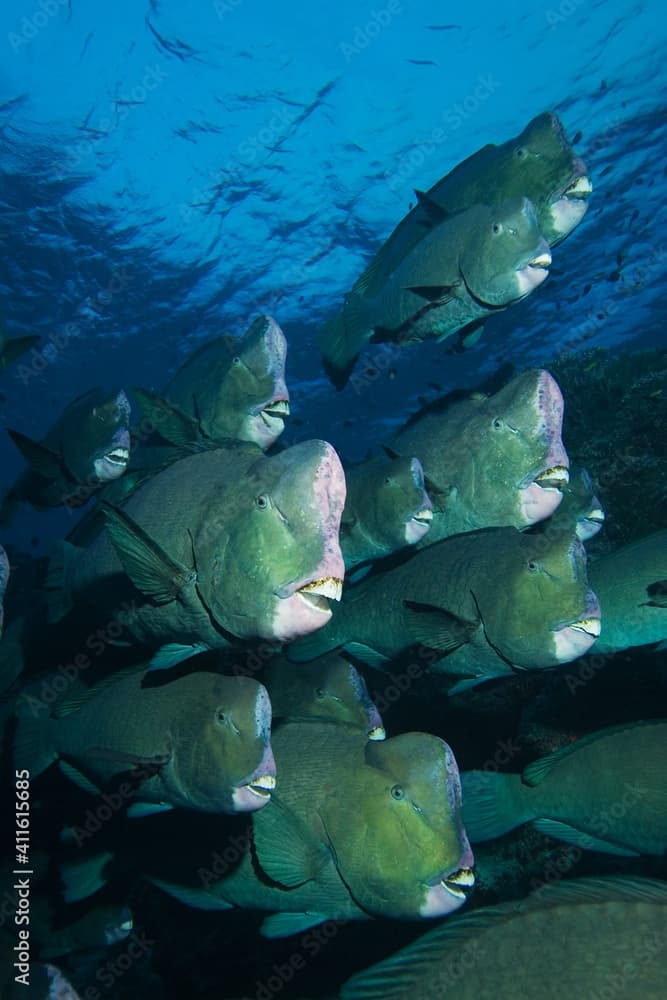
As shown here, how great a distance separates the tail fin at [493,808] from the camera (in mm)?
3258

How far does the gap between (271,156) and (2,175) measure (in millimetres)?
8194

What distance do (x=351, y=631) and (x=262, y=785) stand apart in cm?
136

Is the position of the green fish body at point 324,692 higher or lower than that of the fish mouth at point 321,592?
lower

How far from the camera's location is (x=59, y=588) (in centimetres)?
303

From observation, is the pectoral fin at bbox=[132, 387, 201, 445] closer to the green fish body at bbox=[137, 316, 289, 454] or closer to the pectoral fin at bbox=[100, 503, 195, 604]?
the green fish body at bbox=[137, 316, 289, 454]

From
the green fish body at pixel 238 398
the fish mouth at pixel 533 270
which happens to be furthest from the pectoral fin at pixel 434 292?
the green fish body at pixel 238 398

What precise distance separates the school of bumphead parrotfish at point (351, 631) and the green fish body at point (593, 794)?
0.01 metres

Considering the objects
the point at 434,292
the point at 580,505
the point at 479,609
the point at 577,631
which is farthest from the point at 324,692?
the point at 434,292

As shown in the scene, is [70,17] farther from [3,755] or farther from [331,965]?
[331,965]

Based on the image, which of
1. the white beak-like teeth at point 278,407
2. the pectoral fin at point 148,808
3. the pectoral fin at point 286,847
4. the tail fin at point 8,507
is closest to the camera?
the pectoral fin at point 286,847

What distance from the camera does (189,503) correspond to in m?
2.30

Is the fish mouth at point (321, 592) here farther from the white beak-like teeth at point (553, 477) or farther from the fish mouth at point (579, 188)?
the fish mouth at point (579, 188)

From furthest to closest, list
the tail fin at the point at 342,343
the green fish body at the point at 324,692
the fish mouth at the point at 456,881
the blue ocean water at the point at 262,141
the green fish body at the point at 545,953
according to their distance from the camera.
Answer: the blue ocean water at the point at 262,141
the tail fin at the point at 342,343
the green fish body at the point at 324,692
the fish mouth at the point at 456,881
the green fish body at the point at 545,953

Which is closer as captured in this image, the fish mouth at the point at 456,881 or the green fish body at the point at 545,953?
the green fish body at the point at 545,953
